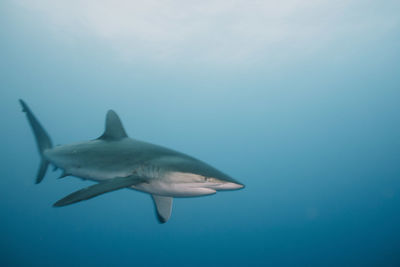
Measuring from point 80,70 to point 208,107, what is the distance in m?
27.2

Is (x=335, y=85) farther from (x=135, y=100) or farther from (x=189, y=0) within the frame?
(x=135, y=100)

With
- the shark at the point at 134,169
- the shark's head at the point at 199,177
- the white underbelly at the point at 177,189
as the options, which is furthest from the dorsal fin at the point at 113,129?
the shark's head at the point at 199,177

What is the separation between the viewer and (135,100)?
4359cm


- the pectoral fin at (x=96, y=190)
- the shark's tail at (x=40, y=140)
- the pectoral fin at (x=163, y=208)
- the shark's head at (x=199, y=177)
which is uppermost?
the shark's tail at (x=40, y=140)

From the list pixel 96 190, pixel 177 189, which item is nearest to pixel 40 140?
pixel 96 190

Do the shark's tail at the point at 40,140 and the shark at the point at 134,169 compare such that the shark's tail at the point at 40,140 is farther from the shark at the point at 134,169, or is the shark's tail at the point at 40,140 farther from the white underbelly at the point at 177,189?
the white underbelly at the point at 177,189

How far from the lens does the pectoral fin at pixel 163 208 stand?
3.76m

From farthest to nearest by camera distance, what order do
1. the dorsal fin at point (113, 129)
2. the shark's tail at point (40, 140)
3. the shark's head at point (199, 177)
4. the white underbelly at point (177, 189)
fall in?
the shark's tail at point (40, 140) < the dorsal fin at point (113, 129) < the white underbelly at point (177, 189) < the shark's head at point (199, 177)

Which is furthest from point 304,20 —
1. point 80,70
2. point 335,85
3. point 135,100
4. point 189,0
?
point 135,100

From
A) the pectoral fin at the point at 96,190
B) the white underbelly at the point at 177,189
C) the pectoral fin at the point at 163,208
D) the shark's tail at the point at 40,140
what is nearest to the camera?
the pectoral fin at the point at 96,190

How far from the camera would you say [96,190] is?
7.41 feet

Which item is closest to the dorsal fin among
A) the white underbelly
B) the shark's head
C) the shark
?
the shark

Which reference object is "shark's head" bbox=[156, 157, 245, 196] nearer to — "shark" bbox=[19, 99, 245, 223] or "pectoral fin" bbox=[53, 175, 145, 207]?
"shark" bbox=[19, 99, 245, 223]

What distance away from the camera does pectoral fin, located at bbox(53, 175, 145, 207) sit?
2.07 metres
